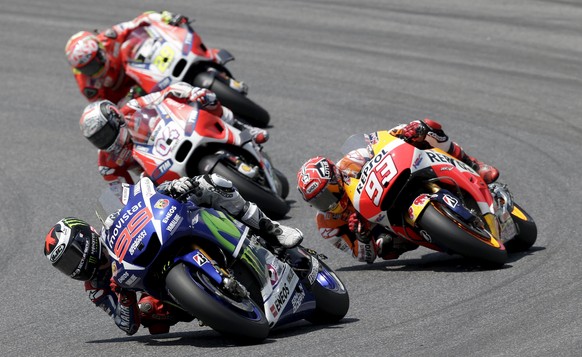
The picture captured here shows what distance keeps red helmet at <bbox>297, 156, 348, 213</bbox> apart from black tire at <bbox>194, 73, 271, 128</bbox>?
5.54 metres

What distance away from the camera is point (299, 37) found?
2208 centimetres

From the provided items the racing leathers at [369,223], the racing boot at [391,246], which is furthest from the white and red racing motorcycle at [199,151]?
the racing boot at [391,246]

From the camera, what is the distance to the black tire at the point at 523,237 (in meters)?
11.1

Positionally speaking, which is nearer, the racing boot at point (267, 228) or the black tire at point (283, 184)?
the racing boot at point (267, 228)

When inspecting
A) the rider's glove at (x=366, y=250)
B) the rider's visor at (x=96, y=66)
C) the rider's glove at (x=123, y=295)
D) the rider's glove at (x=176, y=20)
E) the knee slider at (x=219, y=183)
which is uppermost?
the knee slider at (x=219, y=183)

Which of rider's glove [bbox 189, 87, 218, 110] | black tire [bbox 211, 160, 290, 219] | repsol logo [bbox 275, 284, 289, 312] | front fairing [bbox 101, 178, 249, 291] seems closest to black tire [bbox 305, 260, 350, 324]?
repsol logo [bbox 275, 284, 289, 312]

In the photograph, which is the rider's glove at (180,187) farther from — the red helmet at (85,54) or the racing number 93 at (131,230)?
the red helmet at (85,54)

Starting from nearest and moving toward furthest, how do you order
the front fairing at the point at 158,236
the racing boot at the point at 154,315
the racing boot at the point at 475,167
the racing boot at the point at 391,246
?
the front fairing at the point at 158,236 < the racing boot at the point at 154,315 < the racing boot at the point at 391,246 < the racing boot at the point at 475,167

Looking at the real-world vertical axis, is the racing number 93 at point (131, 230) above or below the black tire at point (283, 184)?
above

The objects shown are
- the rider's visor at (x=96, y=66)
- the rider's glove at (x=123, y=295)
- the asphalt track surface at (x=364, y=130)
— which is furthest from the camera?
the rider's visor at (x=96, y=66)

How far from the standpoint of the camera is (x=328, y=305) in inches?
371

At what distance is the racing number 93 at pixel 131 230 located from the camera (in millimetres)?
8719

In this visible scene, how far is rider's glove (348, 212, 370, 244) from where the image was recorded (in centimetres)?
1119

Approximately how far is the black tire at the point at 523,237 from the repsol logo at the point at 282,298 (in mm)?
2810
